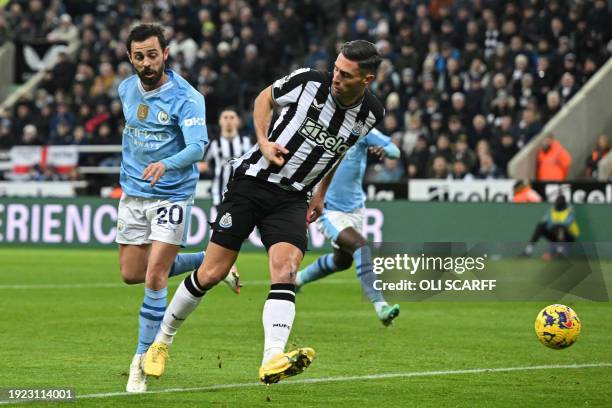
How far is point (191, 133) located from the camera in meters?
8.51

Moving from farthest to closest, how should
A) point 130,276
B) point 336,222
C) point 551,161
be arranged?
point 551,161
point 336,222
point 130,276

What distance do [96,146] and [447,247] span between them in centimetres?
971

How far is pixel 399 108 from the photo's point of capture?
86.5 feet

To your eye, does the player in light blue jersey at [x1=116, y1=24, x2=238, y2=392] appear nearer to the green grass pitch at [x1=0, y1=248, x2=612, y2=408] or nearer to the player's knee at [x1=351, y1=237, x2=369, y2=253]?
the green grass pitch at [x1=0, y1=248, x2=612, y2=408]

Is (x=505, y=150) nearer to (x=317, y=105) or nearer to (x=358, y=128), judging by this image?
(x=358, y=128)

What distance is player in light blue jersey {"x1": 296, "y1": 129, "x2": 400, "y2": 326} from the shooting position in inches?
520

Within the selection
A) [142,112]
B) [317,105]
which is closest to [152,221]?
[142,112]

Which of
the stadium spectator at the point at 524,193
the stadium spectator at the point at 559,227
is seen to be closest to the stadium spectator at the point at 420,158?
the stadium spectator at the point at 524,193

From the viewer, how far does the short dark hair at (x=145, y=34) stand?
27.9 ft

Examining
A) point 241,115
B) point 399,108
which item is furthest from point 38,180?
point 399,108

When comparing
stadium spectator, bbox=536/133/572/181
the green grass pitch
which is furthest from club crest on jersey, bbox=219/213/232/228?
stadium spectator, bbox=536/133/572/181

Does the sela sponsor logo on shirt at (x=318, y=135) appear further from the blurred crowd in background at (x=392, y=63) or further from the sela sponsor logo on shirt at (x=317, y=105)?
the blurred crowd in background at (x=392, y=63)

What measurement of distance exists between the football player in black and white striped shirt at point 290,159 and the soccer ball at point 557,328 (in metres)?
2.27

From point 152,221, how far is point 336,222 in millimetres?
5025
